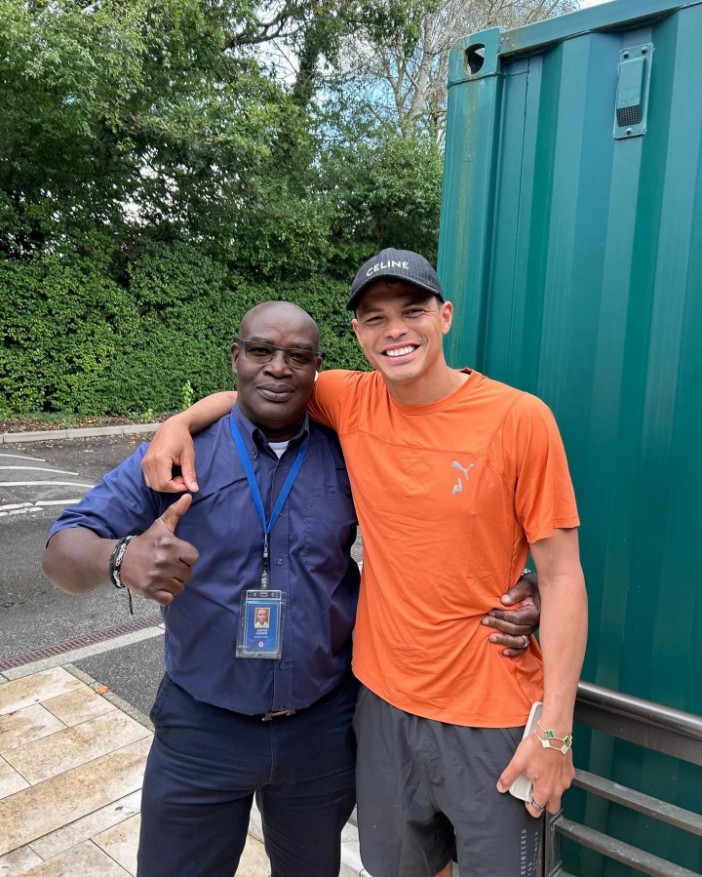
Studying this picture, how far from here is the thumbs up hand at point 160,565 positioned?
1572 mm

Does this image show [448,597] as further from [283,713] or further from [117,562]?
[117,562]

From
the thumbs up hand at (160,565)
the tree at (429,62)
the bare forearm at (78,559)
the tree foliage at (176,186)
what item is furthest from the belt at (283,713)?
the tree at (429,62)

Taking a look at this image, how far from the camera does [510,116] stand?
1919mm

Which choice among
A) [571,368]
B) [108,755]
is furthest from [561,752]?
[108,755]

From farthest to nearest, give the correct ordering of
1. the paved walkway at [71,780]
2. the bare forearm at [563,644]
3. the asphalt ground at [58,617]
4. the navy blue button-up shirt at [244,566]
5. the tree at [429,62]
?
the tree at [429,62], the asphalt ground at [58,617], the paved walkway at [71,780], the navy blue button-up shirt at [244,566], the bare forearm at [563,644]

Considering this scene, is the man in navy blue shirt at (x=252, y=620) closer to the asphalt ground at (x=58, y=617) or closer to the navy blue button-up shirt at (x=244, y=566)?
the navy blue button-up shirt at (x=244, y=566)

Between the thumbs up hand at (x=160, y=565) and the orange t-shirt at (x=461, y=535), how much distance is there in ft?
1.68

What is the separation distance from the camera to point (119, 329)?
12.2 m

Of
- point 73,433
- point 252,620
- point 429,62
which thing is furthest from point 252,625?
point 429,62

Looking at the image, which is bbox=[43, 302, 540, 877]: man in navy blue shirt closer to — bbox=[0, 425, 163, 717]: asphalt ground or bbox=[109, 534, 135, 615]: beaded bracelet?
bbox=[109, 534, 135, 615]: beaded bracelet

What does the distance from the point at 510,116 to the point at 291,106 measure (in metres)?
11.0

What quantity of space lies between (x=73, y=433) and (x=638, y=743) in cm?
1114

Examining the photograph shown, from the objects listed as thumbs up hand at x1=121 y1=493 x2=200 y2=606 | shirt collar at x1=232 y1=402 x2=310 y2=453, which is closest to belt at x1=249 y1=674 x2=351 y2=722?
thumbs up hand at x1=121 y1=493 x2=200 y2=606

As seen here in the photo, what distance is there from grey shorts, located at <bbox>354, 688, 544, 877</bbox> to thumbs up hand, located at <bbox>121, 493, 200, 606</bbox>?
0.65m
